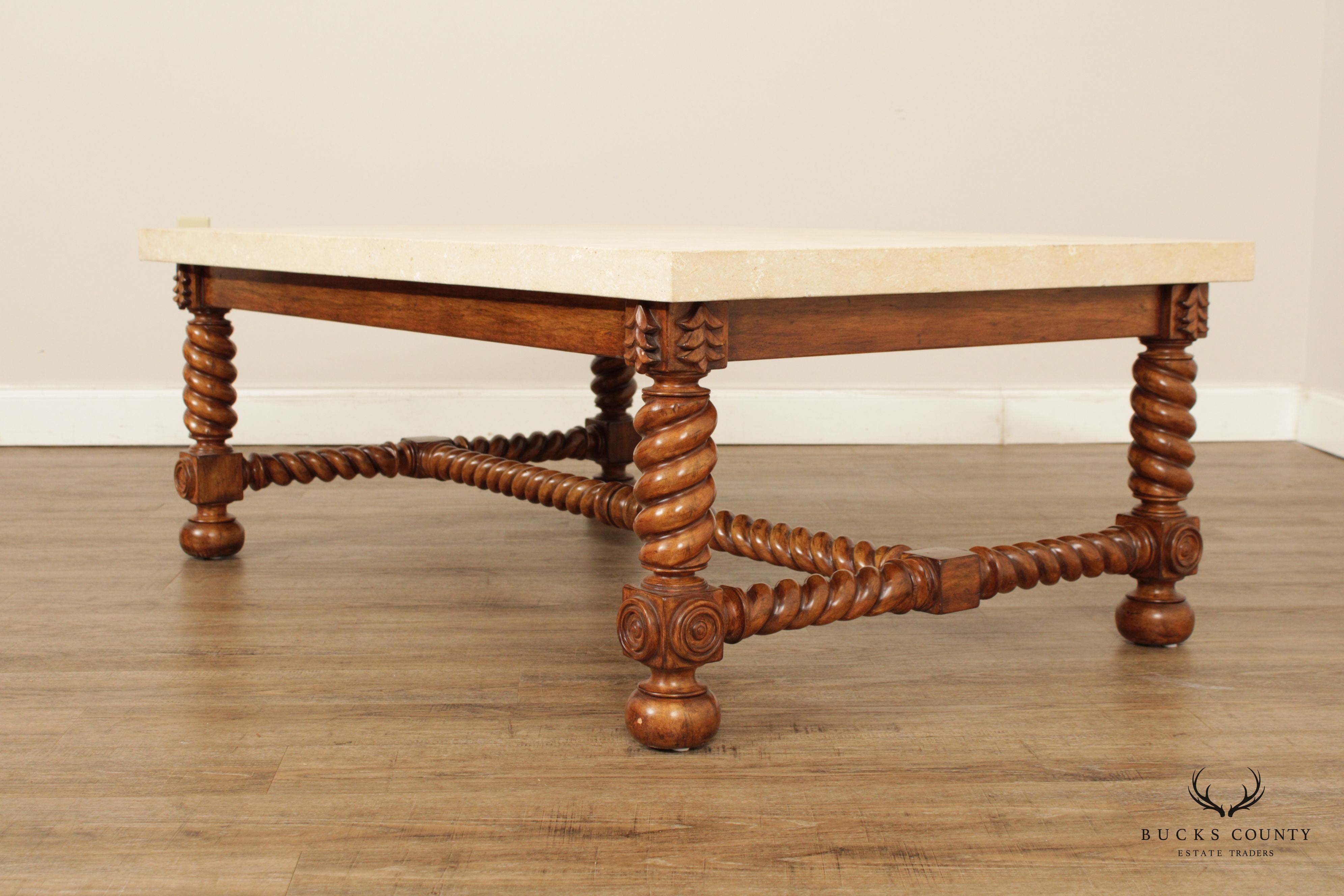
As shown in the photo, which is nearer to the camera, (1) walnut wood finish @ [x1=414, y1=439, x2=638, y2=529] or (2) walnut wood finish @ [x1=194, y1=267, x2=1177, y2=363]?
(2) walnut wood finish @ [x1=194, y1=267, x2=1177, y2=363]

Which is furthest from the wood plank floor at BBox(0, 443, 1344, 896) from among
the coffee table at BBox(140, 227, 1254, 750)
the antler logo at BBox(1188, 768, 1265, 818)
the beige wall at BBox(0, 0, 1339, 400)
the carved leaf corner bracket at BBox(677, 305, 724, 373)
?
the beige wall at BBox(0, 0, 1339, 400)

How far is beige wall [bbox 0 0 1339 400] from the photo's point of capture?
3.06 m

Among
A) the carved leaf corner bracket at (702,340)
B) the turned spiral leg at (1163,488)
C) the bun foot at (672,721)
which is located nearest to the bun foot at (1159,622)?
the turned spiral leg at (1163,488)

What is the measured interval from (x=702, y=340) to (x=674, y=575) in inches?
9.1

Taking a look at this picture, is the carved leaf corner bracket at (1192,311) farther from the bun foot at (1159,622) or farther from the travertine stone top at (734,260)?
the bun foot at (1159,622)

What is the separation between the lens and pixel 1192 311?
1480 millimetres

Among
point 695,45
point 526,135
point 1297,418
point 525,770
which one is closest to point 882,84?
point 695,45

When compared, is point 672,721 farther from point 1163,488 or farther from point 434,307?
point 1163,488

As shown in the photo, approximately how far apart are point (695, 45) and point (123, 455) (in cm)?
166

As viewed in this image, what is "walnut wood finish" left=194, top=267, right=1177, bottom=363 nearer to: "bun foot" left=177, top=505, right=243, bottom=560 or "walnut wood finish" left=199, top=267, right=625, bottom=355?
"walnut wood finish" left=199, top=267, right=625, bottom=355

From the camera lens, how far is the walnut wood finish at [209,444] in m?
1.96

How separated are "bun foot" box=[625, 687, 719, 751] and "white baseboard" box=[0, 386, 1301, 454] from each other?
1.90 meters

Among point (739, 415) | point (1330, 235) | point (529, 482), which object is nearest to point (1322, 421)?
point (1330, 235)

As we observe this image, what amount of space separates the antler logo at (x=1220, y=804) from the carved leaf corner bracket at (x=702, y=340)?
1.86 ft
